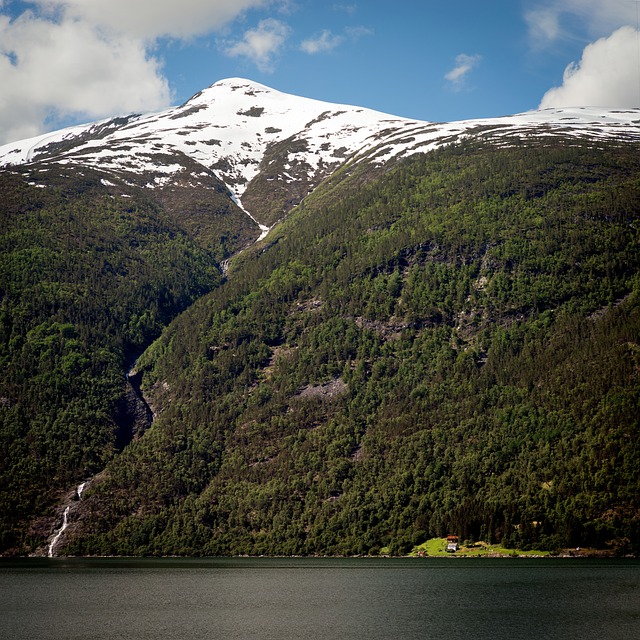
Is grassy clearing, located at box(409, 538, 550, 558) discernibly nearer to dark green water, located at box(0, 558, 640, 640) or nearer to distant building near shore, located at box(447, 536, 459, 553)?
distant building near shore, located at box(447, 536, 459, 553)

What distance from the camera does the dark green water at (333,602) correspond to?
90.8 m

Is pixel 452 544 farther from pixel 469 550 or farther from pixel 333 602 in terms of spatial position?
pixel 333 602

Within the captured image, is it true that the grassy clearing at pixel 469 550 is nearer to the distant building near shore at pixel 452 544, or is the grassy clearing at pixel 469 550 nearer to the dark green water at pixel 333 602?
the distant building near shore at pixel 452 544

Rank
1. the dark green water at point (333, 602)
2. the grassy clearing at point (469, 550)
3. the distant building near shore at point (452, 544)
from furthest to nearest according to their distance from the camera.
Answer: the distant building near shore at point (452, 544) → the grassy clearing at point (469, 550) → the dark green water at point (333, 602)

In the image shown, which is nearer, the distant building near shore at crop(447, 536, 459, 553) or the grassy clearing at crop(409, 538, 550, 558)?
the grassy clearing at crop(409, 538, 550, 558)

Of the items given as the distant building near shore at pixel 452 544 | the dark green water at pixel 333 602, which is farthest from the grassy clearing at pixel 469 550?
the dark green water at pixel 333 602

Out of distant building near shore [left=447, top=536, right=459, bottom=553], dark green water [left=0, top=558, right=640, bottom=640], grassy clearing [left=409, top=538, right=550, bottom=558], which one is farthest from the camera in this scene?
distant building near shore [left=447, top=536, right=459, bottom=553]

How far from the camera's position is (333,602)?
366 feet

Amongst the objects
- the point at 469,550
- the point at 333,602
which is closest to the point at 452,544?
the point at 469,550

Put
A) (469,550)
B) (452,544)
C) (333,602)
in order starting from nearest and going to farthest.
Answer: (333,602) → (469,550) → (452,544)

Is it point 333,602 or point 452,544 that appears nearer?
point 333,602

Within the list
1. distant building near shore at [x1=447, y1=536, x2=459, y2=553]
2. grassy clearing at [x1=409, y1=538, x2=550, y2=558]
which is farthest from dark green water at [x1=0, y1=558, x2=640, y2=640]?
distant building near shore at [x1=447, y1=536, x2=459, y2=553]

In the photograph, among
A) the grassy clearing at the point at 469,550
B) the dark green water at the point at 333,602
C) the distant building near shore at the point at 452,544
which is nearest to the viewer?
the dark green water at the point at 333,602

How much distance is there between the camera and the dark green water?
90.8 m
